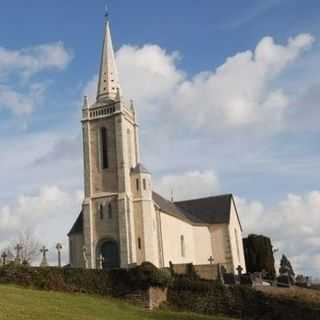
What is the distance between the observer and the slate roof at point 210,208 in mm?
67500

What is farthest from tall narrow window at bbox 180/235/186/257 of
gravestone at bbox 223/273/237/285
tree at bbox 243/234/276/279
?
gravestone at bbox 223/273/237/285

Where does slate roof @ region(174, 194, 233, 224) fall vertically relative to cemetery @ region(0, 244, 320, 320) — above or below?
above

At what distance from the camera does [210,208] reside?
228ft

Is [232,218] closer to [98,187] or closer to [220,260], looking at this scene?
[220,260]

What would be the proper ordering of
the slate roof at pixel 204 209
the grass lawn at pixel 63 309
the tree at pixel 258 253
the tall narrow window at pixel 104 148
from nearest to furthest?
the grass lawn at pixel 63 309 < the tall narrow window at pixel 104 148 < the slate roof at pixel 204 209 < the tree at pixel 258 253

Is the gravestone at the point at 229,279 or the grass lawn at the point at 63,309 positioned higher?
the gravestone at the point at 229,279

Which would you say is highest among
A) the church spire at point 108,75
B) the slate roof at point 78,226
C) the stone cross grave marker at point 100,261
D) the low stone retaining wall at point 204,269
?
the church spire at point 108,75

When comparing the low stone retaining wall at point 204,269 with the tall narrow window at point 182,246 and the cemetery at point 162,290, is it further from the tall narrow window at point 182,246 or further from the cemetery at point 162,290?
the tall narrow window at point 182,246

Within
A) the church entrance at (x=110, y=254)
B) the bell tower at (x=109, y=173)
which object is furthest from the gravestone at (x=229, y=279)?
the church entrance at (x=110, y=254)

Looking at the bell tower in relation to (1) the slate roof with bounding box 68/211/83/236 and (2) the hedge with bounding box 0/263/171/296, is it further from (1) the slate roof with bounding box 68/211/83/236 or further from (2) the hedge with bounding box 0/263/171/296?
(2) the hedge with bounding box 0/263/171/296

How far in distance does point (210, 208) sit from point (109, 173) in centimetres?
→ 1839

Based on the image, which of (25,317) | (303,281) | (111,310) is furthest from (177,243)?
(25,317)

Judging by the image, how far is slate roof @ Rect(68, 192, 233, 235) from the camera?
218ft

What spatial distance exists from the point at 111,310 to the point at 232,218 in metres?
41.6
